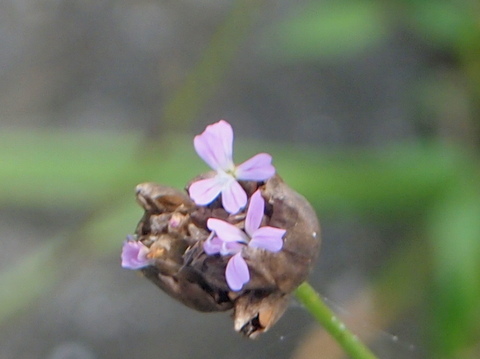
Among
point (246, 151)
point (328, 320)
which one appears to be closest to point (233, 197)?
point (328, 320)

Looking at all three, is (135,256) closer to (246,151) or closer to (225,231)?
(225,231)

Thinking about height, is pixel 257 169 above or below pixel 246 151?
above

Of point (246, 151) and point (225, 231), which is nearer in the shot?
point (225, 231)

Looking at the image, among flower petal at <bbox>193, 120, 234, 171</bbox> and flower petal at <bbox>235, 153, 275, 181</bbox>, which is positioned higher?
flower petal at <bbox>193, 120, 234, 171</bbox>

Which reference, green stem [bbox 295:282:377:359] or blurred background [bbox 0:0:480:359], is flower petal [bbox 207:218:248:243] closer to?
green stem [bbox 295:282:377:359]

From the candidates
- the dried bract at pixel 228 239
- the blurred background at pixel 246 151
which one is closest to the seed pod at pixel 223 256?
the dried bract at pixel 228 239

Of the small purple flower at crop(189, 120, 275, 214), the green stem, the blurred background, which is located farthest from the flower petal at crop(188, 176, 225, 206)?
the blurred background

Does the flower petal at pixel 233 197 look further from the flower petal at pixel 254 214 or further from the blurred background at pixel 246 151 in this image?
the blurred background at pixel 246 151

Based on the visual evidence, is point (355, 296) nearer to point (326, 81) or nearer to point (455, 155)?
point (455, 155)
